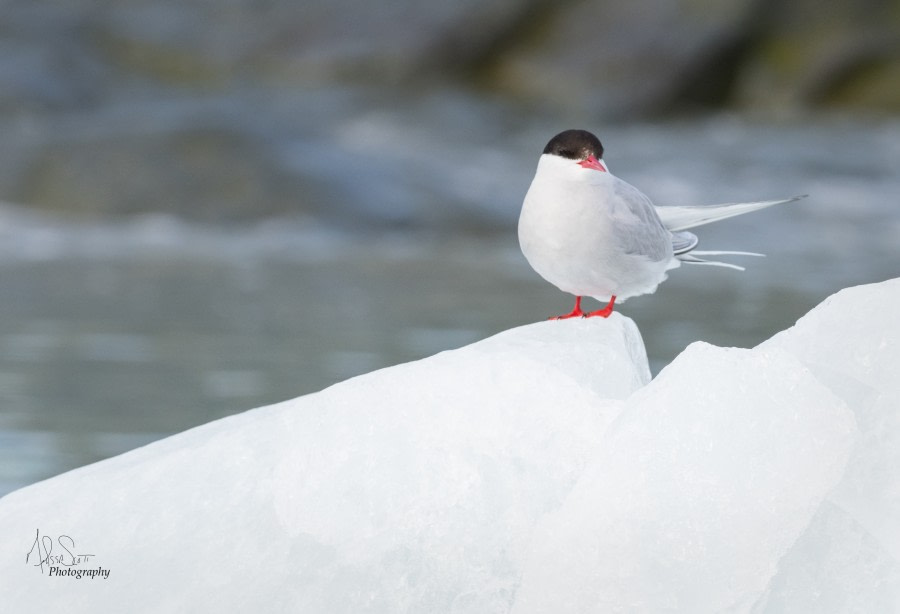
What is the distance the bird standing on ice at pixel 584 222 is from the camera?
3.03m

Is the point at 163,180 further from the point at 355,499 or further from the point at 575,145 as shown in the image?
the point at 355,499

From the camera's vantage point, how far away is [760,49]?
2216 cm

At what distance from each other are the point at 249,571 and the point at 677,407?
32.9 inches

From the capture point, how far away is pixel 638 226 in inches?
124

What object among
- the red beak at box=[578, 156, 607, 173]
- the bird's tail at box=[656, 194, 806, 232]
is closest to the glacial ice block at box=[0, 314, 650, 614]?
the red beak at box=[578, 156, 607, 173]

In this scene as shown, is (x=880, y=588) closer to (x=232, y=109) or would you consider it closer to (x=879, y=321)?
(x=879, y=321)

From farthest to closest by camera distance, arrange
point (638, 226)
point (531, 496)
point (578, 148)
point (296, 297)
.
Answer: point (296, 297) → point (638, 226) → point (578, 148) → point (531, 496)

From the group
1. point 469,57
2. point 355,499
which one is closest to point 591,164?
point 355,499

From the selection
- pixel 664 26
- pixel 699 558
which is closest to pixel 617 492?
pixel 699 558

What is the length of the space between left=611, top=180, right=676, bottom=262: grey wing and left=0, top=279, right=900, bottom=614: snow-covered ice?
1.25ft

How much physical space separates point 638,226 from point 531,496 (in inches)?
33.1

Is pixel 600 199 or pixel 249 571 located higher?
pixel 600 199
